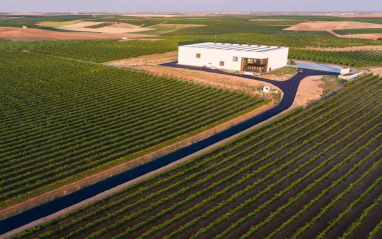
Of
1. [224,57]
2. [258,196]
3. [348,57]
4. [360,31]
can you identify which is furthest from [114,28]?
[258,196]

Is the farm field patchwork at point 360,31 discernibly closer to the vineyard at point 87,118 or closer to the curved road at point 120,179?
the vineyard at point 87,118

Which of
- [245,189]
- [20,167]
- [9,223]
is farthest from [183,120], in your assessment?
[9,223]

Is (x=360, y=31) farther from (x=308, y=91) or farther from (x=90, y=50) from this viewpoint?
(x=90, y=50)

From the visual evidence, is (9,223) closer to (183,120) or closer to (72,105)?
(183,120)

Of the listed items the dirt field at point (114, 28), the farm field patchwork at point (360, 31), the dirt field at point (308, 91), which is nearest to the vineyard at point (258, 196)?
the dirt field at point (308, 91)


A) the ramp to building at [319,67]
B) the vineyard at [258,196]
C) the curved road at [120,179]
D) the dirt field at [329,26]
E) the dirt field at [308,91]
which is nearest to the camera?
the vineyard at [258,196]

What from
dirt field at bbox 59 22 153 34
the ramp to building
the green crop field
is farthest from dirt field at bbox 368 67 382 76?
dirt field at bbox 59 22 153 34

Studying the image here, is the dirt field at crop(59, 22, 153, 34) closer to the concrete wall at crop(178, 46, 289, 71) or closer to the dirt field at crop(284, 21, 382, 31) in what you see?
the dirt field at crop(284, 21, 382, 31)
